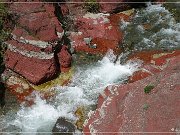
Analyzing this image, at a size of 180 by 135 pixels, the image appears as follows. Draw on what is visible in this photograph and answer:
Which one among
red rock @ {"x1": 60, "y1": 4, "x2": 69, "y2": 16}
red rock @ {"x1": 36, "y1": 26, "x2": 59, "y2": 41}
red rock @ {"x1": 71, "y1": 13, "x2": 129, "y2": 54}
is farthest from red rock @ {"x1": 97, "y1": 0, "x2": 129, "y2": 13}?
red rock @ {"x1": 36, "y1": 26, "x2": 59, "y2": 41}

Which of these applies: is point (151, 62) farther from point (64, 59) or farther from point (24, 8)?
point (24, 8)

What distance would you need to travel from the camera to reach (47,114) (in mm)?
21609

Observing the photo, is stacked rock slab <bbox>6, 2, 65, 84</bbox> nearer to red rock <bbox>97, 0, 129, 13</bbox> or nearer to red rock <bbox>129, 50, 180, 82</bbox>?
red rock <bbox>129, 50, 180, 82</bbox>

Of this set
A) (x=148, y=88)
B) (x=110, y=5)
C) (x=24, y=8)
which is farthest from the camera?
(x=110, y=5)

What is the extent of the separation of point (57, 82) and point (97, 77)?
7.18ft

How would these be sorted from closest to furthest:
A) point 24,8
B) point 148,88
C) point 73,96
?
point 148,88 < point 73,96 < point 24,8

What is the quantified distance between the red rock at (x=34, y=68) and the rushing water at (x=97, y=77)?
2.99ft

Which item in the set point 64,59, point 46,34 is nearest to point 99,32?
point 64,59

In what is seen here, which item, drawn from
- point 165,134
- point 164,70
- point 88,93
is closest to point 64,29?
point 88,93

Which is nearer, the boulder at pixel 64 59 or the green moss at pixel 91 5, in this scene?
the boulder at pixel 64 59

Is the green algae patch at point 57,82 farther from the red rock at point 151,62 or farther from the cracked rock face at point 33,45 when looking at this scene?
the red rock at point 151,62

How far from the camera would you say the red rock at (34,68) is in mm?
22969

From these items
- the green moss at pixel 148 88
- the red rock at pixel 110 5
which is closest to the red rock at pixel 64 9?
the red rock at pixel 110 5

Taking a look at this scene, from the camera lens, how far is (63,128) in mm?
20594
